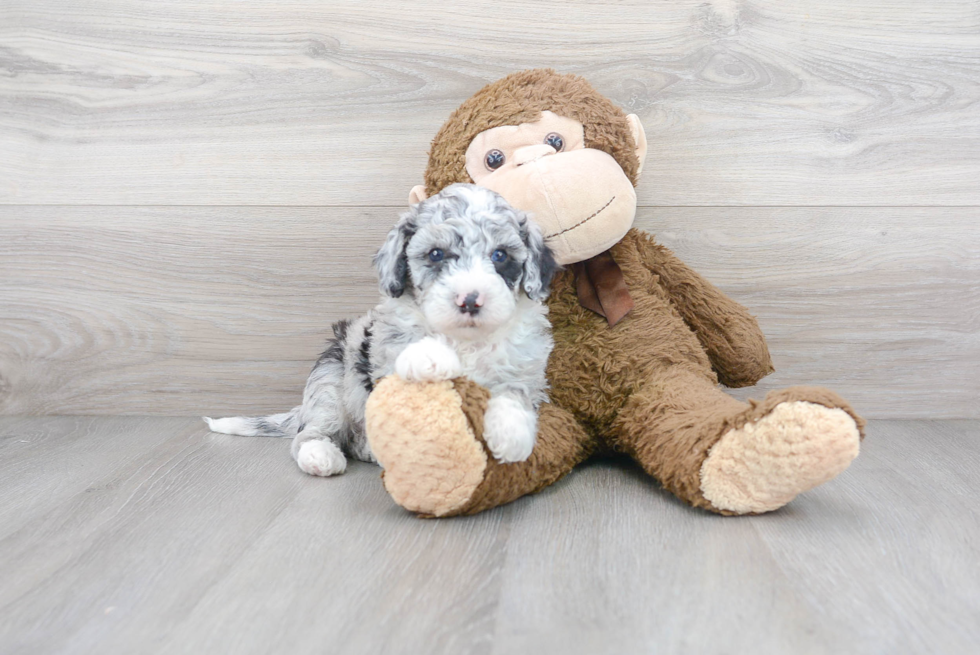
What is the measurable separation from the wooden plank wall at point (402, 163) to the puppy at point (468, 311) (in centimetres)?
58

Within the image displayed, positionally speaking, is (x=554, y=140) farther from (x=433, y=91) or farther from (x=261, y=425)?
(x=261, y=425)

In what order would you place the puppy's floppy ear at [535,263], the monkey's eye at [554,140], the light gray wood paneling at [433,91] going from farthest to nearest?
the light gray wood paneling at [433,91], the monkey's eye at [554,140], the puppy's floppy ear at [535,263]

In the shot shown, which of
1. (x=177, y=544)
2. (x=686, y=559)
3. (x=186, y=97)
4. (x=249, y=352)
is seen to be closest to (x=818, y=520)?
(x=686, y=559)

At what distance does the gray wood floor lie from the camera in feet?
3.22

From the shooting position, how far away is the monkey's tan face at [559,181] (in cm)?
150

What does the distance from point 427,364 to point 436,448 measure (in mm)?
138

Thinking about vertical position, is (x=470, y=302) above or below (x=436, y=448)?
above

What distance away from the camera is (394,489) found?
1338mm

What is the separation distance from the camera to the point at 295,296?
6.86ft

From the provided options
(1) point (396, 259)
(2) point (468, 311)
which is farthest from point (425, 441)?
(1) point (396, 259)

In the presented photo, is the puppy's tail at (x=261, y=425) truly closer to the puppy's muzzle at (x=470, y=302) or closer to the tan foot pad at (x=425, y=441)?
the tan foot pad at (x=425, y=441)

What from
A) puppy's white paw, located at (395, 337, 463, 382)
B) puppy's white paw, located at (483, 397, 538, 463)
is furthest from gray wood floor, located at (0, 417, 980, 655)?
puppy's white paw, located at (395, 337, 463, 382)

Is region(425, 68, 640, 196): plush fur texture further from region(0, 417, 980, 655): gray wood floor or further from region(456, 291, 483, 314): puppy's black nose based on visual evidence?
region(0, 417, 980, 655): gray wood floor

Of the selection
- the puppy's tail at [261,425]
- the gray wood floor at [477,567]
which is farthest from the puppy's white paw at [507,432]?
the puppy's tail at [261,425]
